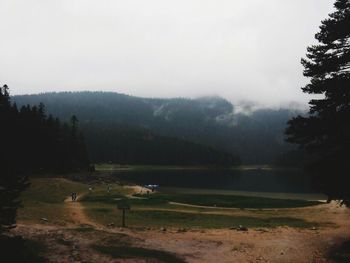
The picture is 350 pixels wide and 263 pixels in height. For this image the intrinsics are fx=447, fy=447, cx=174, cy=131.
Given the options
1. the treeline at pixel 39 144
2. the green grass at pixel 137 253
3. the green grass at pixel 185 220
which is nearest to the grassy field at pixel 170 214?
the green grass at pixel 185 220

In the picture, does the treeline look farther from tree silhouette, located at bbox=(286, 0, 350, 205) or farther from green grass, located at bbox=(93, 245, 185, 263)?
tree silhouette, located at bbox=(286, 0, 350, 205)

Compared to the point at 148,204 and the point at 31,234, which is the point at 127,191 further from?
the point at 31,234

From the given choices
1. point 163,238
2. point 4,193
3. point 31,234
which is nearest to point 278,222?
point 163,238

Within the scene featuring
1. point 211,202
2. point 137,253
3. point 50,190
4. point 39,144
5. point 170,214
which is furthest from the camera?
point 39,144

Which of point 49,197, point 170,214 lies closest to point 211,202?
point 170,214

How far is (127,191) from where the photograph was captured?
291ft

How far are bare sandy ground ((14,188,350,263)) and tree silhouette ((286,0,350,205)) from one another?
499cm

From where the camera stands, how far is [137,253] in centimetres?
2750

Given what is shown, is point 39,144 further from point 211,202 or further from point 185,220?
A: point 185,220

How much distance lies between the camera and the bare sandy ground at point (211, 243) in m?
27.1

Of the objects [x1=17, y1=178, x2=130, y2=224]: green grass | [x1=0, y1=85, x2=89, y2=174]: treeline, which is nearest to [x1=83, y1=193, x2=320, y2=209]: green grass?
[x1=17, y1=178, x2=130, y2=224]: green grass

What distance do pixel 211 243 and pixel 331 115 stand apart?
12.3m

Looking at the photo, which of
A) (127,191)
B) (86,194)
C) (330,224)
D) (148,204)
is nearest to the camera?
(330,224)

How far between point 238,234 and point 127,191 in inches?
2137
